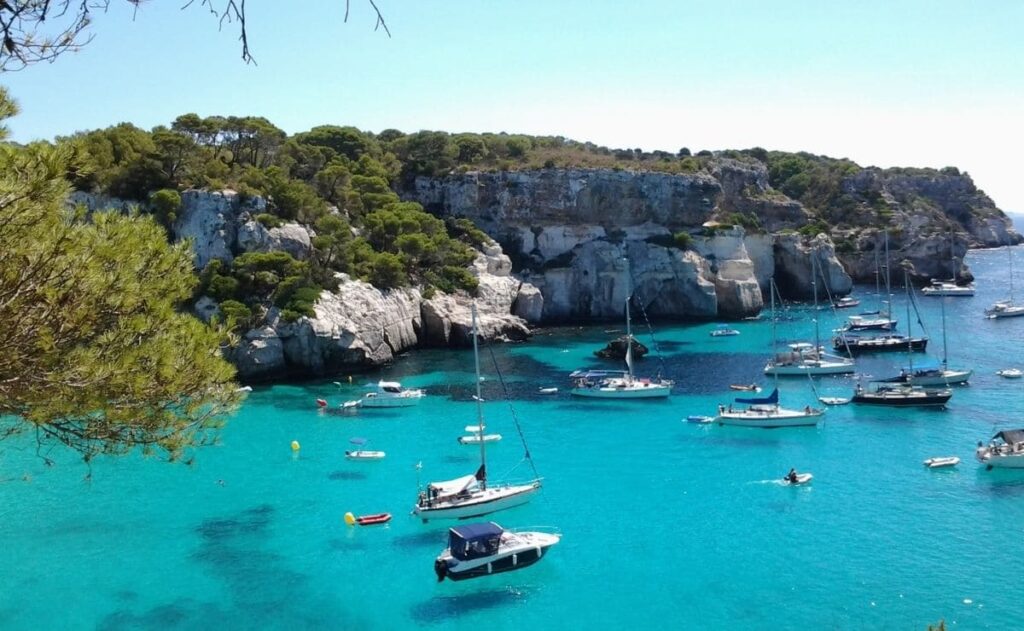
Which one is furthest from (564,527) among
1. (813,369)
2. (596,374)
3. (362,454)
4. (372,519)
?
(813,369)

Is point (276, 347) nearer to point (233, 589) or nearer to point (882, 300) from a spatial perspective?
point (233, 589)

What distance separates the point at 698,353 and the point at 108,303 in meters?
48.7

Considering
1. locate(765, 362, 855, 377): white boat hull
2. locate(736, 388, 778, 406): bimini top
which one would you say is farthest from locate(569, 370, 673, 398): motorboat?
locate(765, 362, 855, 377): white boat hull

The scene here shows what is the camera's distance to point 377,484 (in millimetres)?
28469

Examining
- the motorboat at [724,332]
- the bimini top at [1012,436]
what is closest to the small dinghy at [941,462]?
the bimini top at [1012,436]

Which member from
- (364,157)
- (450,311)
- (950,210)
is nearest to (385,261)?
(450,311)

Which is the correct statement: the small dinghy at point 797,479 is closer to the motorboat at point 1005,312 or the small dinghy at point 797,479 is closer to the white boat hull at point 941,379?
the white boat hull at point 941,379

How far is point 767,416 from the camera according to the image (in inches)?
1395

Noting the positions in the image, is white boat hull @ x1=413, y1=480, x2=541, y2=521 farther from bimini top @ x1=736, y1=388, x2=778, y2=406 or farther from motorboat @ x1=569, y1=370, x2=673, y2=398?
motorboat @ x1=569, y1=370, x2=673, y2=398

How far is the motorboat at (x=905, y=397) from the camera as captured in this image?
37.7 m

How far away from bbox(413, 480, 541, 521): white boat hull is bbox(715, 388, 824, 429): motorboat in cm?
1333

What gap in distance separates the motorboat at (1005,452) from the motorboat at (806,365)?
1592cm

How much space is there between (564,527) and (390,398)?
18.1m

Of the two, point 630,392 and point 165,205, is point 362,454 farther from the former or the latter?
point 165,205
